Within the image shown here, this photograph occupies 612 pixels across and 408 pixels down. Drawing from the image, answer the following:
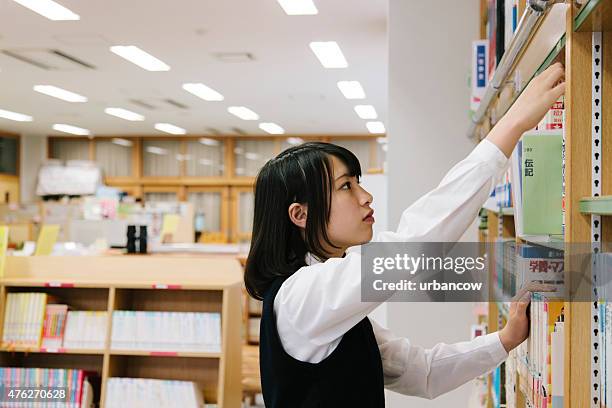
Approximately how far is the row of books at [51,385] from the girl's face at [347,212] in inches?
122

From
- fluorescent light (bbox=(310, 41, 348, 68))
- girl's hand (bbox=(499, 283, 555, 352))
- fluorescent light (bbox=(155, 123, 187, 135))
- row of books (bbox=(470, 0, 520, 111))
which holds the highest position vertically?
fluorescent light (bbox=(155, 123, 187, 135))

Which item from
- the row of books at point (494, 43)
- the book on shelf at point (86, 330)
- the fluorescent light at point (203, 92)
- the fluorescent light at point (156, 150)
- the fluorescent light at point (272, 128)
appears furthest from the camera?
the fluorescent light at point (156, 150)

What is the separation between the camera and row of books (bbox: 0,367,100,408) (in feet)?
12.9

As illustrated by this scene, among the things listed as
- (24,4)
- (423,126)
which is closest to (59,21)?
(24,4)

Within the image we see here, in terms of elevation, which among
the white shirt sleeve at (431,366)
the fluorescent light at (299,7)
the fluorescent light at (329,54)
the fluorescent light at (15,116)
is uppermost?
the fluorescent light at (329,54)

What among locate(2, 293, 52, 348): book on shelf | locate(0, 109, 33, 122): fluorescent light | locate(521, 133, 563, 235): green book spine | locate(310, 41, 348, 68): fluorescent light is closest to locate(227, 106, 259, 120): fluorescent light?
locate(310, 41, 348, 68): fluorescent light

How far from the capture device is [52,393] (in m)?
3.96

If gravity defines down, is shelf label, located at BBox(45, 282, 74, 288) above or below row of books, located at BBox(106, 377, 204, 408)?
above

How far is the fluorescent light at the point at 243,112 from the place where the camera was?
9.98 metres

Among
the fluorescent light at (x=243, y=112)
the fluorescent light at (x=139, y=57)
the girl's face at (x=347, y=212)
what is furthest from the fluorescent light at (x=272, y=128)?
the girl's face at (x=347, y=212)

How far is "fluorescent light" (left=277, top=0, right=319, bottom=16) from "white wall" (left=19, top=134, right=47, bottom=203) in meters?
10.00

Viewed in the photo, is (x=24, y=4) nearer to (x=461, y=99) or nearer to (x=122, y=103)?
(x=461, y=99)

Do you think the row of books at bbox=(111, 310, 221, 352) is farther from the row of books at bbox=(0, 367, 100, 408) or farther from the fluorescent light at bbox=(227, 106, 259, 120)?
the fluorescent light at bbox=(227, 106, 259, 120)

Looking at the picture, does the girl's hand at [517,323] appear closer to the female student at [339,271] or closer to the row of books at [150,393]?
the female student at [339,271]
